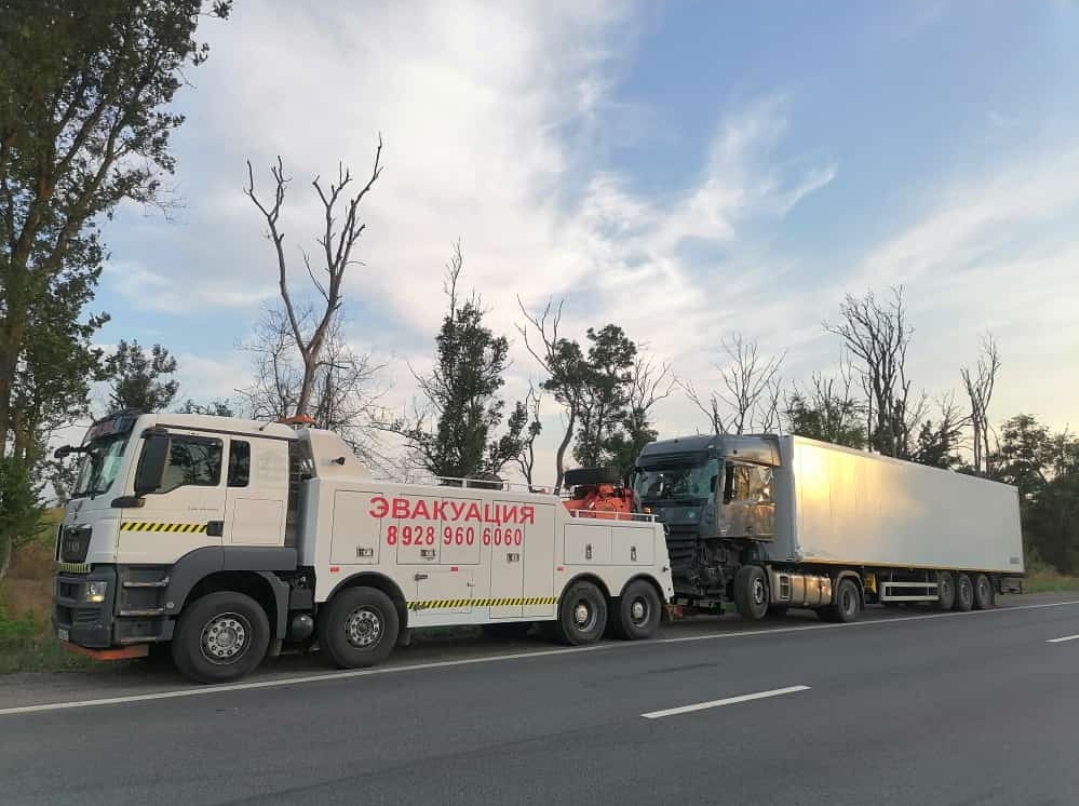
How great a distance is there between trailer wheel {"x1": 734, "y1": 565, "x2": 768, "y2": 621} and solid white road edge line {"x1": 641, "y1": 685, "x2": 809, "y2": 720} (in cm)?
668

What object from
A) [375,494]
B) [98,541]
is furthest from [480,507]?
[98,541]

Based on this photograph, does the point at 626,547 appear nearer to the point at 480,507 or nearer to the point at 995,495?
the point at 480,507

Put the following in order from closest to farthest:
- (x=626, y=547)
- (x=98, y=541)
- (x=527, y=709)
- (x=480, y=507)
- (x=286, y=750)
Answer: (x=286, y=750) < (x=527, y=709) < (x=98, y=541) < (x=480, y=507) < (x=626, y=547)

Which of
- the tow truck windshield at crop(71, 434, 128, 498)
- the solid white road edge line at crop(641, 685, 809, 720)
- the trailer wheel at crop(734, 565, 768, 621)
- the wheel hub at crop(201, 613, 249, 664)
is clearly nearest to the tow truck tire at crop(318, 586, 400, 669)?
the wheel hub at crop(201, 613, 249, 664)

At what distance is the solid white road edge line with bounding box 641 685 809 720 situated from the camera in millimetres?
7461

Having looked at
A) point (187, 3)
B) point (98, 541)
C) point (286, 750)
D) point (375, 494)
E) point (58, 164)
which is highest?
point (187, 3)

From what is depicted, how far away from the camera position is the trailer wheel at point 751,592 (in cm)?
1562

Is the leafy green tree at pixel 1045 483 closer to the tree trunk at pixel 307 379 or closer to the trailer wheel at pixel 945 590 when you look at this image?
the trailer wheel at pixel 945 590

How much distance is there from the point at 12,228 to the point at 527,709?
54.6 ft

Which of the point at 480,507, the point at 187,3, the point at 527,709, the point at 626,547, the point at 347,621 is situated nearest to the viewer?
the point at 527,709

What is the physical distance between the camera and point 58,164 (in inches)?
721

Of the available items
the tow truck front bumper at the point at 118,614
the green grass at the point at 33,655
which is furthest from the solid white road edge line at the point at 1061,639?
the green grass at the point at 33,655

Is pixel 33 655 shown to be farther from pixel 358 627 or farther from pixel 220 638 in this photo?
pixel 358 627

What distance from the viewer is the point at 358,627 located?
991 cm
